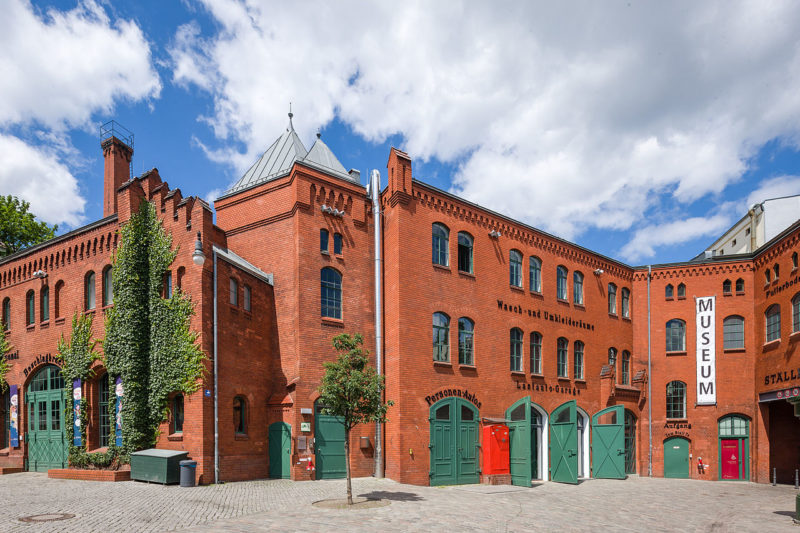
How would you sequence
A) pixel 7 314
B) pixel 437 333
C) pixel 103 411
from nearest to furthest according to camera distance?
pixel 103 411
pixel 437 333
pixel 7 314

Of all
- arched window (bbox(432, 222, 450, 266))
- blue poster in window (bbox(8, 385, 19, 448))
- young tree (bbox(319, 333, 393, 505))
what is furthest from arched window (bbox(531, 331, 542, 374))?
blue poster in window (bbox(8, 385, 19, 448))

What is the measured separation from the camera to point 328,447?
20.6 metres

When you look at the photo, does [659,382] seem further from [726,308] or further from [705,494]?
[705,494]

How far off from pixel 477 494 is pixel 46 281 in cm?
1836

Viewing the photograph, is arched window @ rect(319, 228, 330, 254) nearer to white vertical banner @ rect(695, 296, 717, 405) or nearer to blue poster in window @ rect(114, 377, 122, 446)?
blue poster in window @ rect(114, 377, 122, 446)

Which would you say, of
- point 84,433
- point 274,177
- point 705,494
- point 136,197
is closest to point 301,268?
point 274,177

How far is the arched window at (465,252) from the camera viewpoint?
2428cm

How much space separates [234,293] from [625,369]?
20305 millimetres

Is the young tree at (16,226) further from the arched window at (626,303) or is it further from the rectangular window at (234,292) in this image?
the arched window at (626,303)

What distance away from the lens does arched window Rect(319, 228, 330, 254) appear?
2205 centimetres

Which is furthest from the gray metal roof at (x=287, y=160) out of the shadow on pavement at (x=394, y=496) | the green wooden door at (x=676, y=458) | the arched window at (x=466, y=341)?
the green wooden door at (x=676, y=458)

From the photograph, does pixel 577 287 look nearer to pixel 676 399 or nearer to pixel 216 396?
pixel 676 399

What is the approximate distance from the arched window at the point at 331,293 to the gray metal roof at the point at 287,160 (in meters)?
3.80

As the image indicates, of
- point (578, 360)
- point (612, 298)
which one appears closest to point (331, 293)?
point (578, 360)
